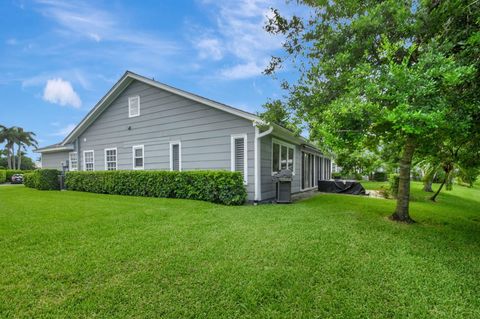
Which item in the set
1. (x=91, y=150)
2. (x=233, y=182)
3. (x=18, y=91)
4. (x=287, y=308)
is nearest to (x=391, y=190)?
(x=233, y=182)

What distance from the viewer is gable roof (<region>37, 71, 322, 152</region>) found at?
8758mm

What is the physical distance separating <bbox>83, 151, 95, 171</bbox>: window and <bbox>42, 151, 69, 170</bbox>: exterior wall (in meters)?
3.05

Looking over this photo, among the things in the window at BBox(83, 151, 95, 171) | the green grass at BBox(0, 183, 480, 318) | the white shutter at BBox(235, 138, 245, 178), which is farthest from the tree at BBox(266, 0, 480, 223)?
the window at BBox(83, 151, 95, 171)

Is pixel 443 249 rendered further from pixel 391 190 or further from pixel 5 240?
pixel 391 190

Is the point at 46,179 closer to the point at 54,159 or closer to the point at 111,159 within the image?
the point at 111,159

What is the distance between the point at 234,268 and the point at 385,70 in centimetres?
455

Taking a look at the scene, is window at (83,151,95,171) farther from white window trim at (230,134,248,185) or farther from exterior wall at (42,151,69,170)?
white window trim at (230,134,248,185)

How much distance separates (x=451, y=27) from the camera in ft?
15.3

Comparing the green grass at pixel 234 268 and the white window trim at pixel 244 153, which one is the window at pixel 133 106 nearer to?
the white window trim at pixel 244 153

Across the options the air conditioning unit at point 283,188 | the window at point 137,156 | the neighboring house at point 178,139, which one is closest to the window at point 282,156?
the neighboring house at point 178,139

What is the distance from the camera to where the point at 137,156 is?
12.0m

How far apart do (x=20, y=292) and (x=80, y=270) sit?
0.62 metres

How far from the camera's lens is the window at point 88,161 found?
46.3 ft

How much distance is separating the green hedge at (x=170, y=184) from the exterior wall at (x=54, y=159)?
5278mm
